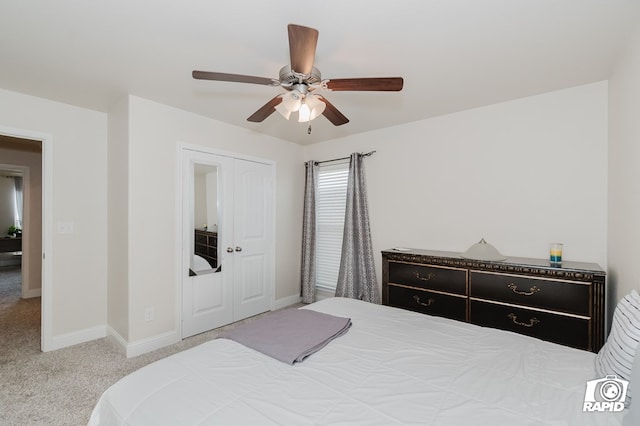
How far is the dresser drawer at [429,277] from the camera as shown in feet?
8.76

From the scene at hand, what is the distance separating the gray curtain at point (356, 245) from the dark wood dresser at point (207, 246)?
162 centimetres

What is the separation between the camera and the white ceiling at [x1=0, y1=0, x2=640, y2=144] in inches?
62.7

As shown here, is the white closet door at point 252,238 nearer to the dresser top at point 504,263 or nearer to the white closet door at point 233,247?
the white closet door at point 233,247

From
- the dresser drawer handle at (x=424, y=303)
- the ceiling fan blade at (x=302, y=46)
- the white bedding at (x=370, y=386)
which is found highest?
the ceiling fan blade at (x=302, y=46)

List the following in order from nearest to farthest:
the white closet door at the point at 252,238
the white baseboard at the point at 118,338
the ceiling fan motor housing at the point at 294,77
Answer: the ceiling fan motor housing at the point at 294,77 < the white baseboard at the point at 118,338 < the white closet door at the point at 252,238

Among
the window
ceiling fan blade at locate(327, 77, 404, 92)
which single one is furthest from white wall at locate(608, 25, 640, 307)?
the window

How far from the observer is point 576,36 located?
1818mm

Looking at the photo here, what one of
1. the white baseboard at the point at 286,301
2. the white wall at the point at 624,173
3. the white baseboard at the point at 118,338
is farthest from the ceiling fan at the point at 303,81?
the white baseboard at the point at 286,301

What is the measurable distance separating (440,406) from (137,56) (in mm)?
2741

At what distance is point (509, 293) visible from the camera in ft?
7.93

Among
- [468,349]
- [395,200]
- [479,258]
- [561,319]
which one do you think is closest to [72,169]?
Answer: [395,200]

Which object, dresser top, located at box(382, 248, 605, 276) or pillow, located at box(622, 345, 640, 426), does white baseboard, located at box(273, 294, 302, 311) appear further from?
pillow, located at box(622, 345, 640, 426)

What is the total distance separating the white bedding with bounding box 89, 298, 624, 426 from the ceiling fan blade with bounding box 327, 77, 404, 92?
1513 mm

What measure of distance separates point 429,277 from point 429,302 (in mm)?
247
